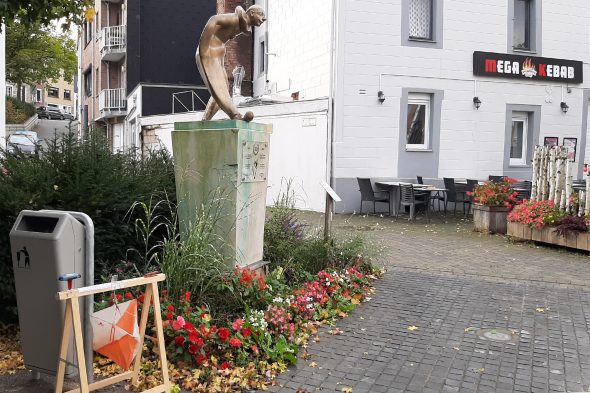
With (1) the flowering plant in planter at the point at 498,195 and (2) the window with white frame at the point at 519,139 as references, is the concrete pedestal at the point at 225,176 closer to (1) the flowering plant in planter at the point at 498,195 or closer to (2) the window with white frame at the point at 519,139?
(1) the flowering plant in planter at the point at 498,195

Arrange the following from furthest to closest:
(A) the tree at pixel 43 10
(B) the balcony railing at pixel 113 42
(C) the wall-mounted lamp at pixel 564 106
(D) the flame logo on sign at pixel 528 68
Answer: (B) the balcony railing at pixel 113 42 → (C) the wall-mounted lamp at pixel 564 106 → (D) the flame logo on sign at pixel 528 68 → (A) the tree at pixel 43 10

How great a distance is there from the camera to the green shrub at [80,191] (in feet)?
17.1

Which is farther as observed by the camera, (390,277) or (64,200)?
(390,277)

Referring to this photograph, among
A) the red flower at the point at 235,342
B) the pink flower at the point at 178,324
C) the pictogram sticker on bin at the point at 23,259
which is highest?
the pictogram sticker on bin at the point at 23,259

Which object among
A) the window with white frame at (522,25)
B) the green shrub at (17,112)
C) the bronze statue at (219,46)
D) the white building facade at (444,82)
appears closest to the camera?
the bronze statue at (219,46)

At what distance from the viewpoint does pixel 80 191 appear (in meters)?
5.54

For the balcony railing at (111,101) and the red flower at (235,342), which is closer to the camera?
the red flower at (235,342)

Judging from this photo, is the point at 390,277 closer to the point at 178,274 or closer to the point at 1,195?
the point at 178,274

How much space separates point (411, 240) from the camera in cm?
1171

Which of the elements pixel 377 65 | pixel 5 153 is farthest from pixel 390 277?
pixel 377 65

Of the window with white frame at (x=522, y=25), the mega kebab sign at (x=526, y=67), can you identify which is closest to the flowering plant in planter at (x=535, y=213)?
the mega kebab sign at (x=526, y=67)

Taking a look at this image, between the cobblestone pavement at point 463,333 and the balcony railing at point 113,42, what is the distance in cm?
2772

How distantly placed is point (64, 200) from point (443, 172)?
13108mm

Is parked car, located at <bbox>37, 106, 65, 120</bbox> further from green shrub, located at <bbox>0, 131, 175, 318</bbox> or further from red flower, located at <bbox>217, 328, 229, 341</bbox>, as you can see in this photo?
red flower, located at <bbox>217, 328, 229, 341</bbox>
